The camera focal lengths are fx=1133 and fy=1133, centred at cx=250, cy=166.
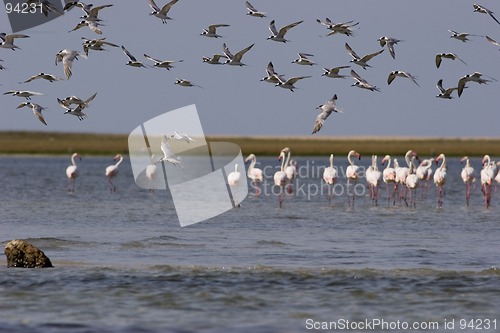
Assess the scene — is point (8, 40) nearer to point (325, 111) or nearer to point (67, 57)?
point (67, 57)

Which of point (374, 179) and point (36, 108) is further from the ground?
point (36, 108)

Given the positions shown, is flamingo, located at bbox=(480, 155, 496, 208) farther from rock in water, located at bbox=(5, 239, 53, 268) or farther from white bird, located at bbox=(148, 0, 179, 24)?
rock in water, located at bbox=(5, 239, 53, 268)

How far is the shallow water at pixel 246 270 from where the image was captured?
15695 mm

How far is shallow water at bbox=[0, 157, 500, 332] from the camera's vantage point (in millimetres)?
15695

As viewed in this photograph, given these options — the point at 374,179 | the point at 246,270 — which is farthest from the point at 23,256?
the point at 374,179

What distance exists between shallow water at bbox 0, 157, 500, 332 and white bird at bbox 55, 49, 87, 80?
3653 mm

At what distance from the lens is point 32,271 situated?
18.9m

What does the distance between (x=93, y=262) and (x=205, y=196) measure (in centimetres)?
2083

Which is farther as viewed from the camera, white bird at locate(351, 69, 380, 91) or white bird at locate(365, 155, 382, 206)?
white bird at locate(365, 155, 382, 206)

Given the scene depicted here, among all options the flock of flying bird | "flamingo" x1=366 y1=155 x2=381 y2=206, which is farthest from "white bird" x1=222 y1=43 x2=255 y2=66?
"flamingo" x1=366 y1=155 x2=381 y2=206

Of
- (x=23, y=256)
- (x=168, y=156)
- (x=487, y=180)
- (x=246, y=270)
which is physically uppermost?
(x=168, y=156)

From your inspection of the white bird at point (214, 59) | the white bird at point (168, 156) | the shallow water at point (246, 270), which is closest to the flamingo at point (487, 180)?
the shallow water at point (246, 270)

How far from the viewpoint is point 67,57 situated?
2475 cm

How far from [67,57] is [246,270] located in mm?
7663
